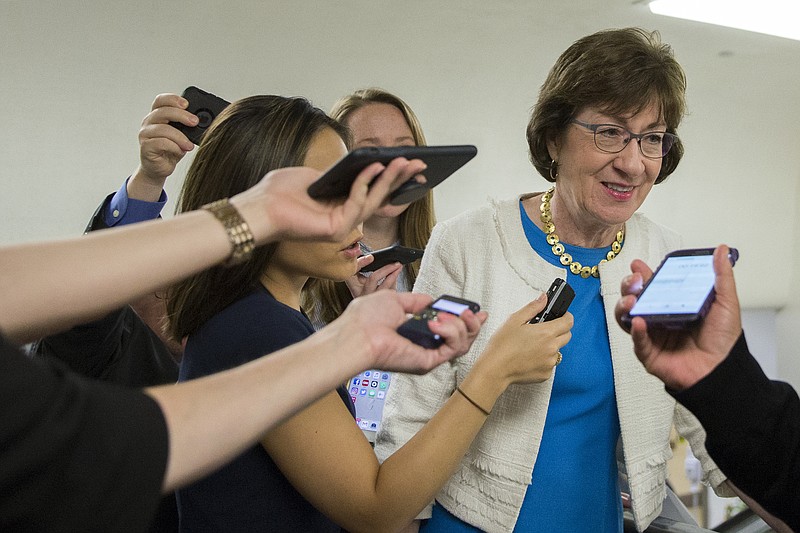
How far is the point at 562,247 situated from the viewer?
159 centimetres

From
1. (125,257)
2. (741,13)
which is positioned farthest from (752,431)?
(741,13)

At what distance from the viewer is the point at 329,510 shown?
1.08 metres

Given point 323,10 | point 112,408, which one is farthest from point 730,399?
point 323,10

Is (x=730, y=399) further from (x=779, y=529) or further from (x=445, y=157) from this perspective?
(x=445, y=157)

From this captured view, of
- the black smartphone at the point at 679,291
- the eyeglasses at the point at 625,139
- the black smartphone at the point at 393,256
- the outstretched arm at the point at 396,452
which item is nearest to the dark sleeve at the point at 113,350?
the outstretched arm at the point at 396,452

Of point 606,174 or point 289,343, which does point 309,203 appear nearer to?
point 289,343

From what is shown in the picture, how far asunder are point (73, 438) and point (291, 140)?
27.8 inches

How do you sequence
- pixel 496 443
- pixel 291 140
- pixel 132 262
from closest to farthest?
pixel 132 262, pixel 291 140, pixel 496 443

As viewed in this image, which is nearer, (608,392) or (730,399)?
(730,399)

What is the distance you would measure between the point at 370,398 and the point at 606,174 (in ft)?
2.41

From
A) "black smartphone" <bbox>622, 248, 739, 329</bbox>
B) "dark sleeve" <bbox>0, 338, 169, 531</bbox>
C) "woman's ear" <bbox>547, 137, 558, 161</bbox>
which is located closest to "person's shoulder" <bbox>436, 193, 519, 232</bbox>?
"woman's ear" <bbox>547, 137, 558, 161</bbox>

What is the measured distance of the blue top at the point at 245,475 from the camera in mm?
1080

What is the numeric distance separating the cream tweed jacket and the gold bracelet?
74 centimetres

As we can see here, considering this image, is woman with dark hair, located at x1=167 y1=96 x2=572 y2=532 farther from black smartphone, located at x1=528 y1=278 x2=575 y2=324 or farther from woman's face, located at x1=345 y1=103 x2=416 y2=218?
woman's face, located at x1=345 y1=103 x2=416 y2=218
